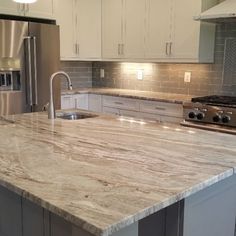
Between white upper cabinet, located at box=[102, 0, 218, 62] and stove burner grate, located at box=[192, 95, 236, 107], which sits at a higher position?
white upper cabinet, located at box=[102, 0, 218, 62]

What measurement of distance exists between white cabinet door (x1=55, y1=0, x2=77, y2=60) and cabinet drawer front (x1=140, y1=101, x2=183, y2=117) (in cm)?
129

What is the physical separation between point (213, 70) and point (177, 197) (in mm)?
3104

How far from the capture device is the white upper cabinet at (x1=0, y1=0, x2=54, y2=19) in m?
3.69

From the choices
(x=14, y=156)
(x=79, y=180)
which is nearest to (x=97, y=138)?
(x=14, y=156)

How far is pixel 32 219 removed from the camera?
142 centimetres

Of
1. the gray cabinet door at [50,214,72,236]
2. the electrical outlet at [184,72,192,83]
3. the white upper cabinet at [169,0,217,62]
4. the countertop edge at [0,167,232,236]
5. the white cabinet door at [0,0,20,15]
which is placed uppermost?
the white cabinet door at [0,0,20,15]

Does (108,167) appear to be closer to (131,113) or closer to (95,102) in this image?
(131,113)

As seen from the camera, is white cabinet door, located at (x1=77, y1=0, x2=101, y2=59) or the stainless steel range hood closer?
the stainless steel range hood

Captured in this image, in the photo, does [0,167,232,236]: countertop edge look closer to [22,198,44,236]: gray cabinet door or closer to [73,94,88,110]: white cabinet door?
[22,198,44,236]: gray cabinet door

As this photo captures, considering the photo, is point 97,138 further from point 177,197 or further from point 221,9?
point 221,9

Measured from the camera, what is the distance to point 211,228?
1.50 meters

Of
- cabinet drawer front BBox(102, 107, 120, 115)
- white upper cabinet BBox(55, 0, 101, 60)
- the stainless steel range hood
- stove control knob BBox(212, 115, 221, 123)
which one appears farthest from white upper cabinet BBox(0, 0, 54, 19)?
stove control knob BBox(212, 115, 221, 123)

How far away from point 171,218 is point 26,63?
287 cm

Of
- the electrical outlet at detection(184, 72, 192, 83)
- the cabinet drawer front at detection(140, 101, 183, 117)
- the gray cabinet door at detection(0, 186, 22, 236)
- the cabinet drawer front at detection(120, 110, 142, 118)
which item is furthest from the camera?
the electrical outlet at detection(184, 72, 192, 83)
